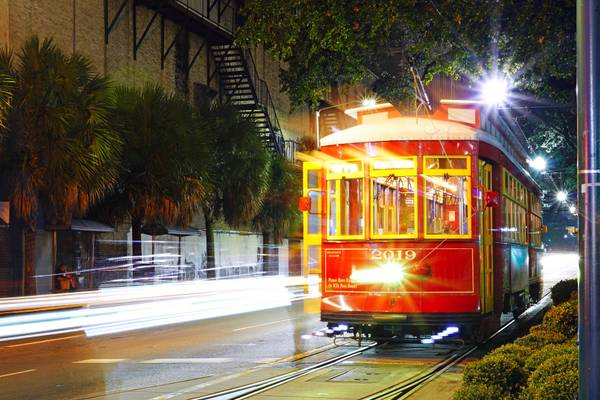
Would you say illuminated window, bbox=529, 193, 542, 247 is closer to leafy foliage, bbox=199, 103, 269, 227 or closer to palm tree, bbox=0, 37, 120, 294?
palm tree, bbox=0, 37, 120, 294

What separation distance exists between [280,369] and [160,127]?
1609cm

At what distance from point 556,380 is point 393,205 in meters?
6.18

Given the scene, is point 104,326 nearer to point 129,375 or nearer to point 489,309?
point 129,375

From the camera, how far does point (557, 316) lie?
470 inches

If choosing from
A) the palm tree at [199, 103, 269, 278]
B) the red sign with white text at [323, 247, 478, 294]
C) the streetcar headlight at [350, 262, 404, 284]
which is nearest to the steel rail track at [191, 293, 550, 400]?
the red sign with white text at [323, 247, 478, 294]

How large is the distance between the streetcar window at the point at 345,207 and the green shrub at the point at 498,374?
200 inches

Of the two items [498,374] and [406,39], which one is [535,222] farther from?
[498,374]

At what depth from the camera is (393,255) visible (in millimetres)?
12914

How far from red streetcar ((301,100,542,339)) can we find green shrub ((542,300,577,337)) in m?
1.18

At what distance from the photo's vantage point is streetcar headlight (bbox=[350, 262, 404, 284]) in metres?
12.9

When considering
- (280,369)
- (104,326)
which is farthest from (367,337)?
(104,326)

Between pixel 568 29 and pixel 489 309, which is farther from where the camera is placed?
pixel 489 309

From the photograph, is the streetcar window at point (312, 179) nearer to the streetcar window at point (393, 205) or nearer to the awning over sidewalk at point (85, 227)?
the streetcar window at point (393, 205)

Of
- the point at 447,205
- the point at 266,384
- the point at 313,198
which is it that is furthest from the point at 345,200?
the point at 266,384
